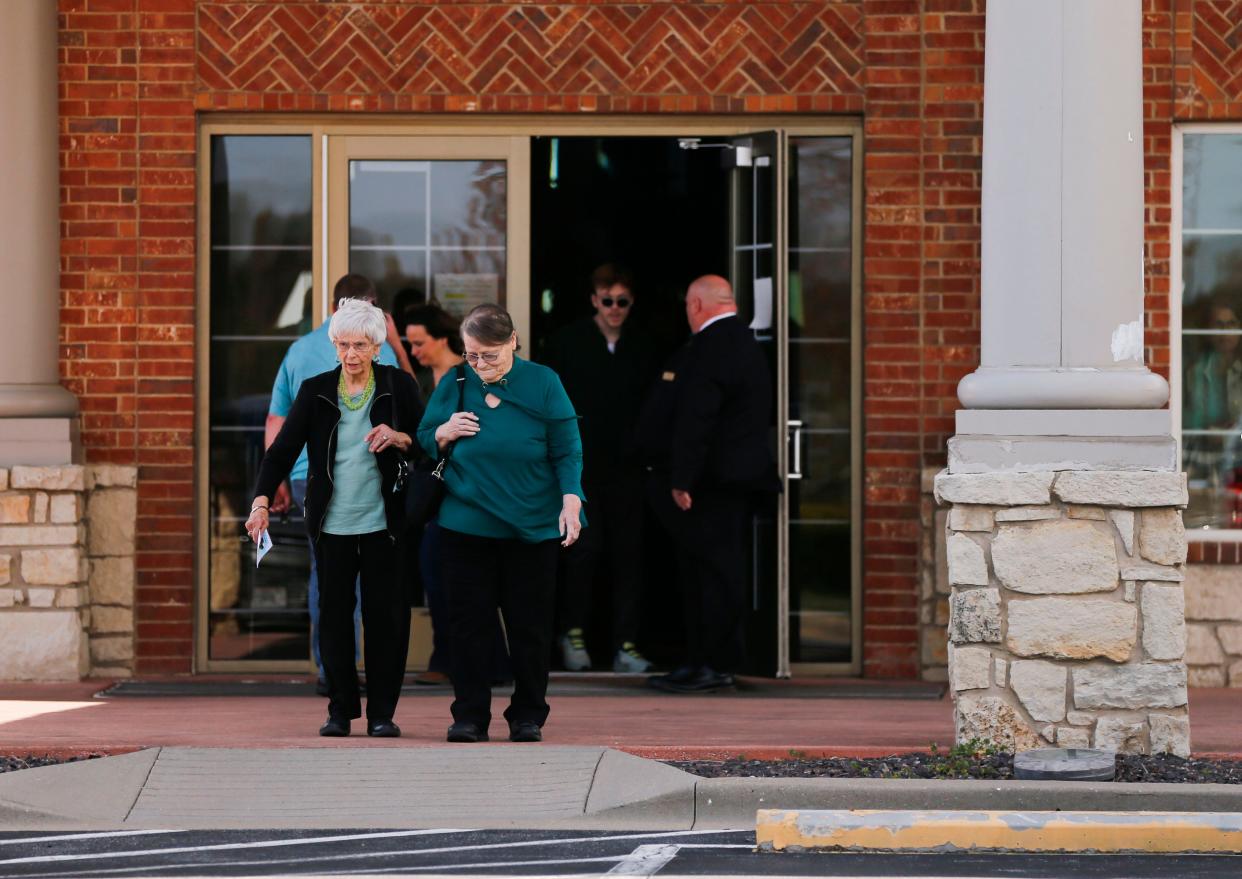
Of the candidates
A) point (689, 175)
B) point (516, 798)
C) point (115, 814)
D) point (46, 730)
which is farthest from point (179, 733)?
point (689, 175)

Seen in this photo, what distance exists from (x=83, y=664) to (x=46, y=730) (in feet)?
6.41

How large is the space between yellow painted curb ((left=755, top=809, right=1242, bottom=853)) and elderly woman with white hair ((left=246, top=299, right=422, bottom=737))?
205 centimetres

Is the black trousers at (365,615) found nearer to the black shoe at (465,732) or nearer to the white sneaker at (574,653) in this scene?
the black shoe at (465,732)

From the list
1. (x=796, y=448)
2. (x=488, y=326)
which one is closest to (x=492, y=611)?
(x=488, y=326)

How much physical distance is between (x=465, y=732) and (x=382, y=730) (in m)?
0.37

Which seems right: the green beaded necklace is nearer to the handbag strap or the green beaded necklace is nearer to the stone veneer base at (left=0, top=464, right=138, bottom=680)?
the handbag strap

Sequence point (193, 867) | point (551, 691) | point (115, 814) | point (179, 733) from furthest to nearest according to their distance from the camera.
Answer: point (551, 691) < point (179, 733) < point (115, 814) < point (193, 867)

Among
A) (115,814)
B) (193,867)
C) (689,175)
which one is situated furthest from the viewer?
(689,175)

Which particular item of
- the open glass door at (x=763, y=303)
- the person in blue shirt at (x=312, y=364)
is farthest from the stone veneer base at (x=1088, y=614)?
the person in blue shirt at (x=312, y=364)

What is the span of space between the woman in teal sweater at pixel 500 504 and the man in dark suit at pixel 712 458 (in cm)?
166

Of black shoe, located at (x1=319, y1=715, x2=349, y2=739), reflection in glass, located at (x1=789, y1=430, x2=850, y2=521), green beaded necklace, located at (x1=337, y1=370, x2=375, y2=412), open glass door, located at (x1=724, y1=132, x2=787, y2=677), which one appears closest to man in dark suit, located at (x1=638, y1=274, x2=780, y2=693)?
open glass door, located at (x1=724, y1=132, x2=787, y2=677)

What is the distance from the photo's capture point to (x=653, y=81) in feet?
33.9

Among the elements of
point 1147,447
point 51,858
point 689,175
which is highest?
point 689,175

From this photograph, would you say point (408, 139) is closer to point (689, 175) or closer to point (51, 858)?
point (689, 175)
